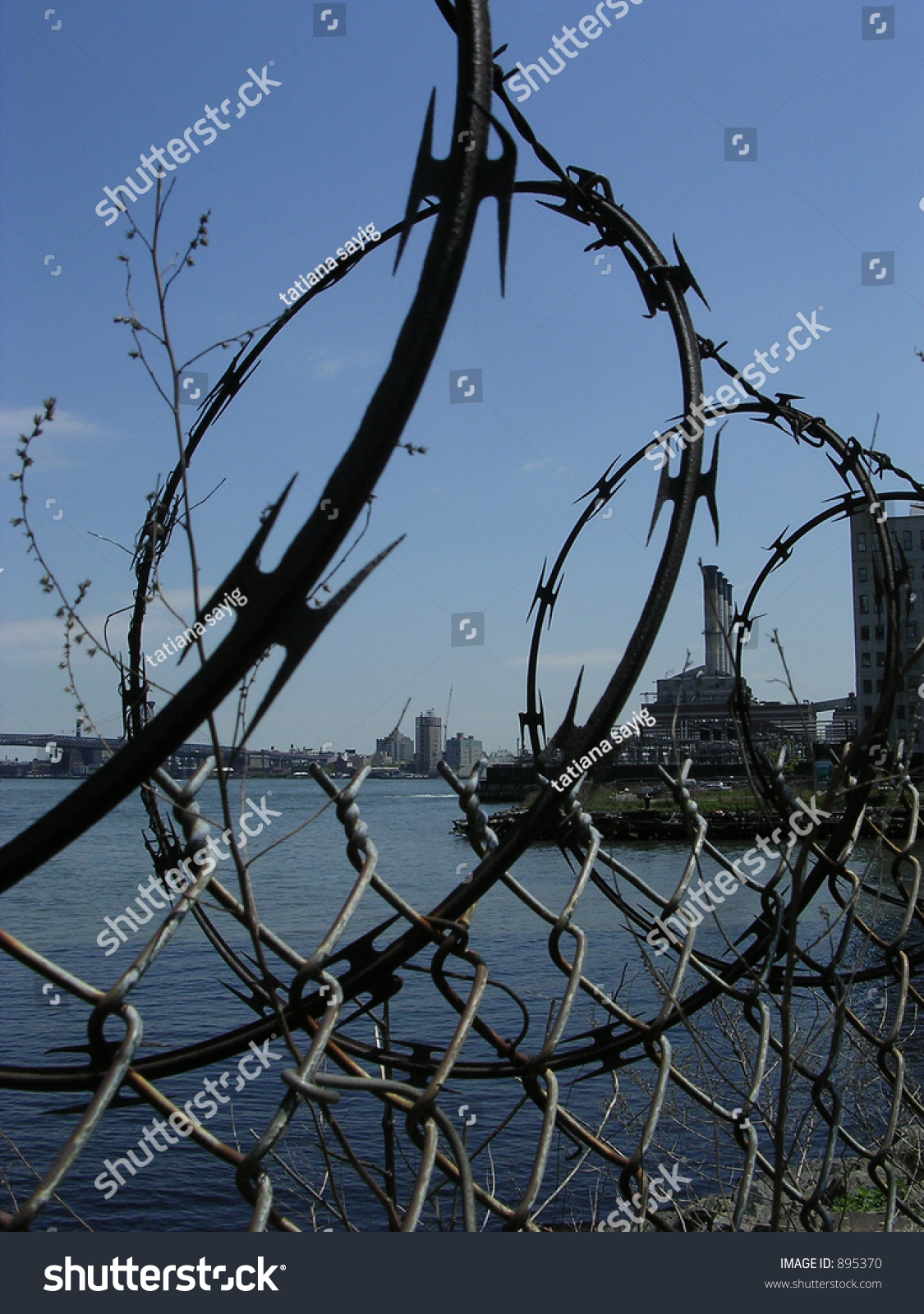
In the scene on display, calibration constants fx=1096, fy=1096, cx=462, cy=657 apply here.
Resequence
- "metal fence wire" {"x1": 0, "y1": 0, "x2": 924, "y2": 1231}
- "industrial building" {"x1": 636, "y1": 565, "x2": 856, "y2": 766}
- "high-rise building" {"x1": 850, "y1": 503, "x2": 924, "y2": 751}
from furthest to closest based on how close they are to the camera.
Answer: "high-rise building" {"x1": 850, "y1": 503, "x2": 924, "y2": 751}, "industrial building" {"x1": 636, "y1": 565, "x2": 856, "y2": 766}, "metal fence wire" {"x1": 0, "y1": 0, "x2": 924, "y2": 1231}

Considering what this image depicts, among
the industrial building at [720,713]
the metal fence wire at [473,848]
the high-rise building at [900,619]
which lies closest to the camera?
the metal fence wire at [473,848]

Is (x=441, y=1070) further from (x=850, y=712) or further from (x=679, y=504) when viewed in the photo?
(x=850, y=712)

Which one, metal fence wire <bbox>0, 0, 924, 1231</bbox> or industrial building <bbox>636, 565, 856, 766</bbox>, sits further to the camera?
industrial building <bbox>636, 565, 856, 766</bbox>

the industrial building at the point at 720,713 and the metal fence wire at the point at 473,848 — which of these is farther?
the industrial building at the point at 720,713

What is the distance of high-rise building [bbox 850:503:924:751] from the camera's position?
323 cm

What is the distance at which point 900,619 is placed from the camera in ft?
10.6

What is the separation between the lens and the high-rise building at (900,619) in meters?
3.23

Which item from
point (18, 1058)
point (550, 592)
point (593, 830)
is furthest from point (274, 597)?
point (18, 1058)

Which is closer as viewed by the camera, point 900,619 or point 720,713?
point 900,619

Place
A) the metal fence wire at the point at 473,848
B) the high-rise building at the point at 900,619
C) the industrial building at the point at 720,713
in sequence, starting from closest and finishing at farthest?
the metal fence wire at the point at 473,848 → the industrial building at the point at 720,713 → the high-rise building at the point at 900,619

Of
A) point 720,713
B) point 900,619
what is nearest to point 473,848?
point 900,619

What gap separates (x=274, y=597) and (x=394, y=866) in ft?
154

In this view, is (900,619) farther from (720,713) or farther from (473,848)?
(720,713)

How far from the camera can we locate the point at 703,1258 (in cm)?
208
